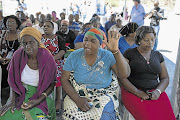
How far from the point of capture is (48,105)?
92.7 inches

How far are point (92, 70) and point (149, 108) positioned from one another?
2.78 feet

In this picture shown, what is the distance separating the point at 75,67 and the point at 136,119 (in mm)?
1004

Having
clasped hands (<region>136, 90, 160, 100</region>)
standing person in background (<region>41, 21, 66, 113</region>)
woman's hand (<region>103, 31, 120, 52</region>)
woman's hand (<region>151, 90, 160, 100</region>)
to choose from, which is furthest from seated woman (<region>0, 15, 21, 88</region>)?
woman's hand (<region>151, 90, 160, 100</region>)

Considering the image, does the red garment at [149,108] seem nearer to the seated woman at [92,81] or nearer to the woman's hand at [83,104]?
A: the seated woman at [92,81]

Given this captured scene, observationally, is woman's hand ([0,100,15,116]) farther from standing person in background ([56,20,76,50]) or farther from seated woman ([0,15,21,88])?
standing person in background ([56,20,76,50])

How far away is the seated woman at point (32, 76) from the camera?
2.31m

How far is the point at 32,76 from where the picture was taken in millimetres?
2434

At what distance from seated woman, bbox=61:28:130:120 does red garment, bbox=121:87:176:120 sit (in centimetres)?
32

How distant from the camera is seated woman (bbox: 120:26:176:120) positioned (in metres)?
2.36

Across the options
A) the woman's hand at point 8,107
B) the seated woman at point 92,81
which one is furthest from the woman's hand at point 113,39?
the woman's hand at point 8,107

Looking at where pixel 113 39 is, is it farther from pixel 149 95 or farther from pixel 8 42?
pixel 8 42

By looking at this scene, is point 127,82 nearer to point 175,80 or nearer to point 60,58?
point 175,80

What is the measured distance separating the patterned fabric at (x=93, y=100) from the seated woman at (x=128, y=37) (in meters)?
1.35

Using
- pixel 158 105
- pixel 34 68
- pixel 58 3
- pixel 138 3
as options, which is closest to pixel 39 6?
pixel 58 3
